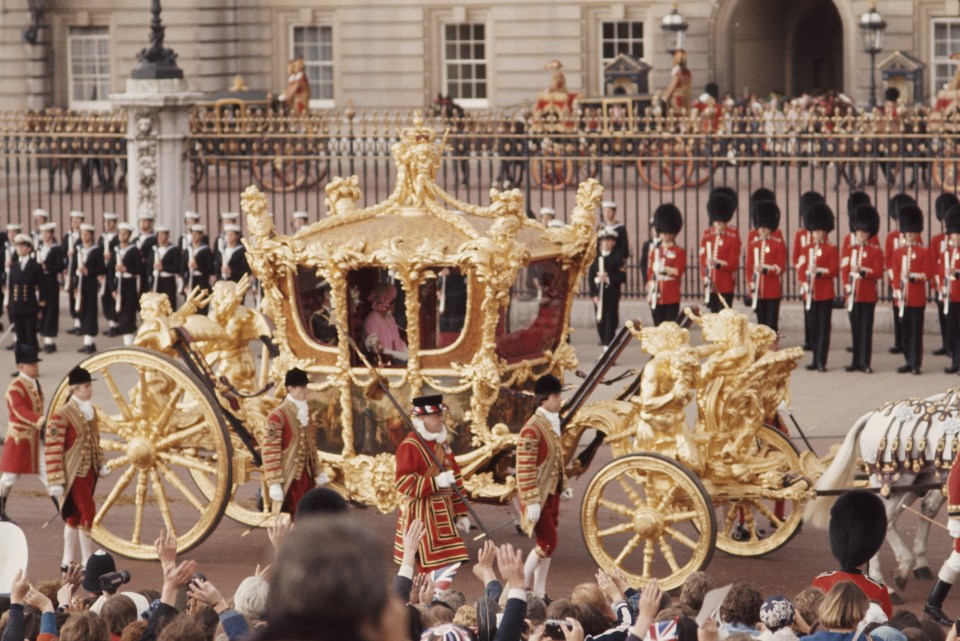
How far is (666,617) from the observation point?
5684mm

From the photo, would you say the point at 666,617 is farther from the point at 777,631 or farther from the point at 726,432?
the point at 726,432

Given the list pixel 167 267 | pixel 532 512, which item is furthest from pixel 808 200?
pixel 532 512

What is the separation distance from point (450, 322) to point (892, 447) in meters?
2.32

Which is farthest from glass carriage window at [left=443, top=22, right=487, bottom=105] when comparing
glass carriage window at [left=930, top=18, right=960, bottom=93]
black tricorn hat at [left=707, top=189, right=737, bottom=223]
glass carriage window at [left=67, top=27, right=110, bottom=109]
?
black tricorn hat at [left=707, top=189, right=737, bottom=223]

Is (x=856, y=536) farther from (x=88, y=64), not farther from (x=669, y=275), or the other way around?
(x=88, y=64)

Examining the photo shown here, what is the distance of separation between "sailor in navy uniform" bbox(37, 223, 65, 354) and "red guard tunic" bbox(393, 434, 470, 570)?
27.0 ft

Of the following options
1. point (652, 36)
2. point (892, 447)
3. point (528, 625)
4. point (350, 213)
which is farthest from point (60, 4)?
point (528, 625)

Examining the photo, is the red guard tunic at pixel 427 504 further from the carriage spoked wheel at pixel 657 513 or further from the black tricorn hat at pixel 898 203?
the black tricorn hat at pixel 898 203

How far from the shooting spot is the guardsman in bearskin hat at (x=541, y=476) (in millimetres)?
8648

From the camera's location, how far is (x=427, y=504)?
8641 mm

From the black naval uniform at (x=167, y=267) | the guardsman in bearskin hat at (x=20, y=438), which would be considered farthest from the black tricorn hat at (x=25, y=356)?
the black naval uniform at (x=167, y=267)

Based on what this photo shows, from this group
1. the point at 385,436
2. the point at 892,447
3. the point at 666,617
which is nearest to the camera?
the point at 666,617

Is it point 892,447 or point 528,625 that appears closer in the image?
point 528,625

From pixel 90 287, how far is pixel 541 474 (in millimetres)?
8519
